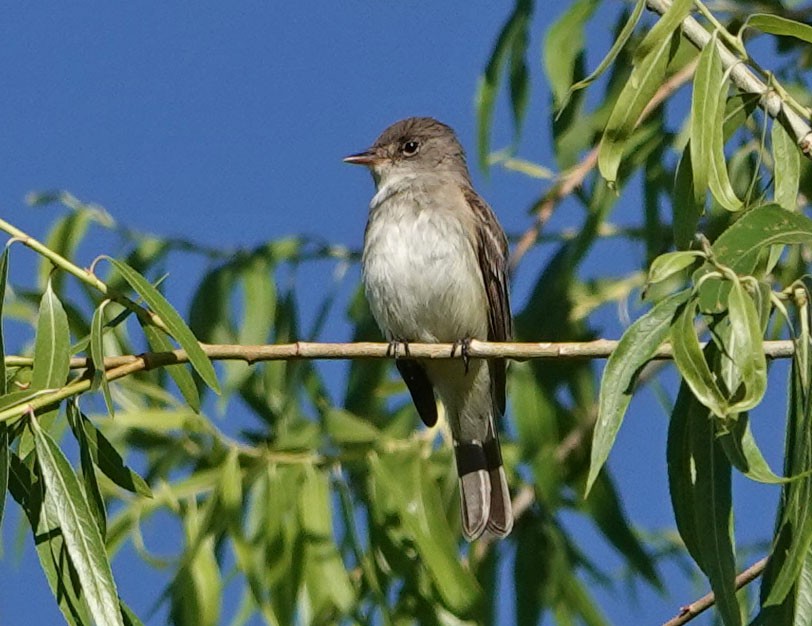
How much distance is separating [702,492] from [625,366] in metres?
0.30

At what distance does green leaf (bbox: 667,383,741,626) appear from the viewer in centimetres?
256

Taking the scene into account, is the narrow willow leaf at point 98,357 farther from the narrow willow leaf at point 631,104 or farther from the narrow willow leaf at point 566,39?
the narrow willow leaf at point 566,39

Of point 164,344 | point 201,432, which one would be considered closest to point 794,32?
point 164,344

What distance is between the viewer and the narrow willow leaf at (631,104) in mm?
2820

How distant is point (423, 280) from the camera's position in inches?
198

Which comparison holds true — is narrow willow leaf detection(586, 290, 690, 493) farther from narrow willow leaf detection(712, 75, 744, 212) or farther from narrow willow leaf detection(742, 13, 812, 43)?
narrow willow leaf detection(742, 13, 812, 43)

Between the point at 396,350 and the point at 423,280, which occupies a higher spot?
the point at 423,280

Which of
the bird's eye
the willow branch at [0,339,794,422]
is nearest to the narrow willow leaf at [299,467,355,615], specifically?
the willow branch at [0,339,794,422]

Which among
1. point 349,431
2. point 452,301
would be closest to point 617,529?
point 349,431

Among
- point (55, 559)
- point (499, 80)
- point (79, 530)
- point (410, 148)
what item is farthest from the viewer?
point (410, 148)

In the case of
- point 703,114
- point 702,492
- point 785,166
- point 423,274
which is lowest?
point 702,492

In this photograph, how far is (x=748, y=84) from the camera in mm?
3115

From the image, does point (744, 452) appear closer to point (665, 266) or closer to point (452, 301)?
point (665, 266)

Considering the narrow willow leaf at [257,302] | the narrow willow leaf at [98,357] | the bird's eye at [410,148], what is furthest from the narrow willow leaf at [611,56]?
the bird's eye at [410,148]
